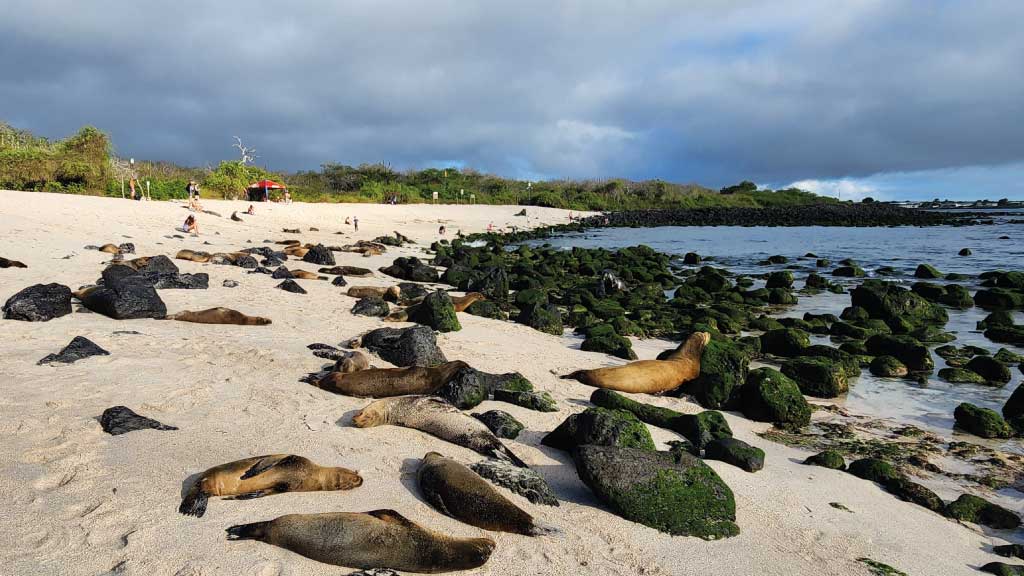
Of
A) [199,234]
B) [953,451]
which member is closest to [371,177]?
[199,234]

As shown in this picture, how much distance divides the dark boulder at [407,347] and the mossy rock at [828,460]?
3.92m

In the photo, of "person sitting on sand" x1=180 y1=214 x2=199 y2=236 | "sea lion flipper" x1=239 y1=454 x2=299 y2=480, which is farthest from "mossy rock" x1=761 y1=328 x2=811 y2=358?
"person sitting on sand" x1=180 y1=214 x2=199 y2=236

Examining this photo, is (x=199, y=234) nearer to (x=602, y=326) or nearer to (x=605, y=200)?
(x=602, y=326)

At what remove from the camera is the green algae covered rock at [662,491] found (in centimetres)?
388

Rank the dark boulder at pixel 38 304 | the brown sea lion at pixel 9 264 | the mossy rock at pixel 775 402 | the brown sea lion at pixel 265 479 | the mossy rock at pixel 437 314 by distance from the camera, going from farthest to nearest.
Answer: the brown sea lion at pixel 9 264 → the mossy rock at pixel 437 314 → the dark boulder at pixel 38 304 → the mossy rock at pixel 775 402 → the brown sea lion at pixel 265 479

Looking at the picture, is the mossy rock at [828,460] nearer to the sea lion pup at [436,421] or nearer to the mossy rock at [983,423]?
the mossy rock at [983,423]

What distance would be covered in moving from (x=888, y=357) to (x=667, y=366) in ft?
13.1

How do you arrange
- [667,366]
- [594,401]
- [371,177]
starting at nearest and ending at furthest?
[594,401] → [667,366] → [371,177]

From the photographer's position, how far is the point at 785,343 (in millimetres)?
9539

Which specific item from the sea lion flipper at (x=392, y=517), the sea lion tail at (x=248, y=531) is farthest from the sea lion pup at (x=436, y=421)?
the sea lion tail at (x=248, y=531)

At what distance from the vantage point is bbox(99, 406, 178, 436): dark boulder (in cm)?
432

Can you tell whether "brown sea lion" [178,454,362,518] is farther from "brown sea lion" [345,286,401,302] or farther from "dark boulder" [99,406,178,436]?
"brown sea lion" [345,286,401,302]

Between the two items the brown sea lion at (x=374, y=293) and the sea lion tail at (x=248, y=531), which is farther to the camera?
the brown sea lion at (x=374, y=293)

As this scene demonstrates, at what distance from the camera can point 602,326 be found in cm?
995
